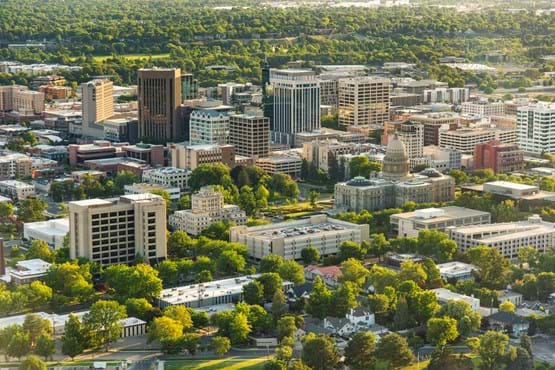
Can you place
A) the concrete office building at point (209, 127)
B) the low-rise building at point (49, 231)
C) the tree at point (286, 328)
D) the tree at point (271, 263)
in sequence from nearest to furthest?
the tree at point (286, 328), the tree at point (271, 263), the low-rise building at point (49, 231), the concrete office building at point (209, 127)

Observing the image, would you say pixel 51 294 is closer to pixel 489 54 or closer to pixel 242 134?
pixel 242 134

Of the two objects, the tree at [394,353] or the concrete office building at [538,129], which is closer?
the tree at [394,353]

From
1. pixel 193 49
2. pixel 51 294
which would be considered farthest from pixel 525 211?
pixel 193 49

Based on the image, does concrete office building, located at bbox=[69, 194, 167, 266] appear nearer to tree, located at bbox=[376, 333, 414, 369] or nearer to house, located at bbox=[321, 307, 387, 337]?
house, located at bbox=[321, 307, 387, 337]

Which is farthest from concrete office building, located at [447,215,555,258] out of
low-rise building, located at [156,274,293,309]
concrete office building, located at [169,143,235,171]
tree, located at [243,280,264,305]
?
concrete office building, located at [169,143,235,171]

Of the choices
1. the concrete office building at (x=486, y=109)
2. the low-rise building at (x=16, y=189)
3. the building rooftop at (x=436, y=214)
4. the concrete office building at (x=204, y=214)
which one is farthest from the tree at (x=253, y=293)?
the concrete office building at (x=486, y=109)

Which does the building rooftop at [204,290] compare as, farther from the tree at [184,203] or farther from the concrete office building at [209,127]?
the concrete office building at [209,127]

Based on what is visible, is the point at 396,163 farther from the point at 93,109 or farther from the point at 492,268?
the point at 93,109
